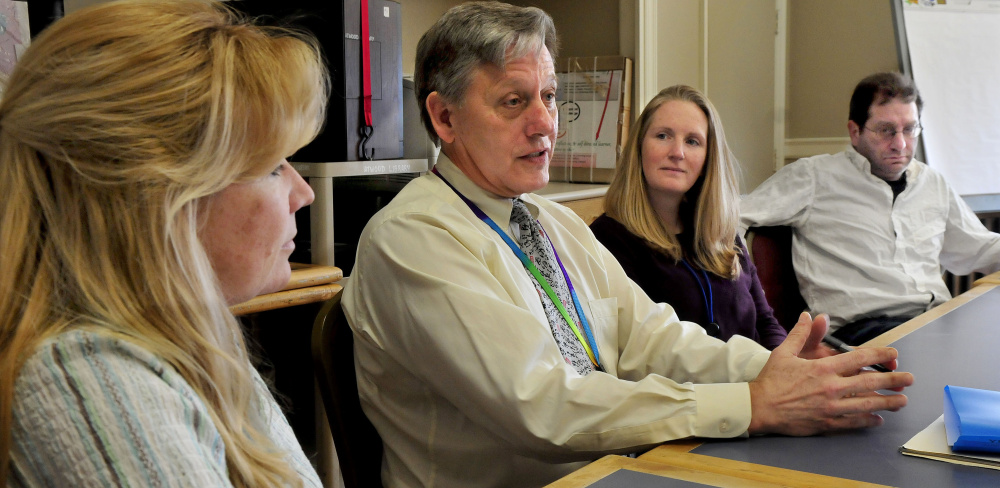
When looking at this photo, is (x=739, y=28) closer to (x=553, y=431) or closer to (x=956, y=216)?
(x=956, y=216)

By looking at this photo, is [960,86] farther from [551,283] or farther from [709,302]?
[551,283]

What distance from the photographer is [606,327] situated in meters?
1.44

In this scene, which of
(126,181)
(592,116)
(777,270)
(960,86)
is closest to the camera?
(126,181)

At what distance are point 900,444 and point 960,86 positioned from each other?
2.96 meters

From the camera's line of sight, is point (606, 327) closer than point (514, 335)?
No

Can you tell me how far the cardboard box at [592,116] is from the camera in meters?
2.82

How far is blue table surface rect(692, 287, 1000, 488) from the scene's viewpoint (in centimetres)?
86

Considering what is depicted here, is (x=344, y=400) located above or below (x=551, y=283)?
below

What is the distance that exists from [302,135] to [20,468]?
1.09ft

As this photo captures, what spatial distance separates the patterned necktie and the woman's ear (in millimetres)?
161

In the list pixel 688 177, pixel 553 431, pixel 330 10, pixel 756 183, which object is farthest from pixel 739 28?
pixel 553 431

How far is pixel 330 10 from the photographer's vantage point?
1.73 meters

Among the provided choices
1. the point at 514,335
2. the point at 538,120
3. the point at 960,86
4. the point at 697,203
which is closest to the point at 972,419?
the point at 514,335

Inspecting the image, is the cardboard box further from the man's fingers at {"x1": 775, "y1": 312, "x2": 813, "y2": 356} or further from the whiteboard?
the man's fingers at {"x1": 775, "y1": 312, "x2": 813, "y2": 356}
